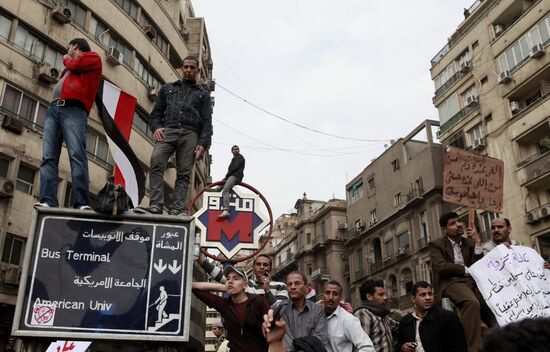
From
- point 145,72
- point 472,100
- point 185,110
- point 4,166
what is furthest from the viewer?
point 472,100

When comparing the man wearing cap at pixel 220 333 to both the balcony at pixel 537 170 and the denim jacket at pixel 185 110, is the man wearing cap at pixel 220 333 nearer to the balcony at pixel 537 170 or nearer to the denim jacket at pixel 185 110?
the denim jacket at pixel 185 110

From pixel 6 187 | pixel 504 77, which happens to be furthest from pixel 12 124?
pixel 504 77

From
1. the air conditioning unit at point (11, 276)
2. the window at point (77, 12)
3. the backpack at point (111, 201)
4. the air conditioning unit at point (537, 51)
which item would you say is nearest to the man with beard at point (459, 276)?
the backpack at point (111, 201)

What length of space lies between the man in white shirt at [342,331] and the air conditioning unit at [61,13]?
65.6ft

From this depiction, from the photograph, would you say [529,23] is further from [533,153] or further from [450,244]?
[450,244]

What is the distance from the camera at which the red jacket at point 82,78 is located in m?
4.66

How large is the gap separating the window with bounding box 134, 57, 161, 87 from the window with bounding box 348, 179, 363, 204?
2523 centimetres

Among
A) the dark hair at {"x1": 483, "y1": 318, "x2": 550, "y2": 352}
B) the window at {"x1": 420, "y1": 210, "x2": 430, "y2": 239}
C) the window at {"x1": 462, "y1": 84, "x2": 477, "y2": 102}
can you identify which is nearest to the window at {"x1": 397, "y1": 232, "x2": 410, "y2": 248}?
the window at {"x1": 420, "y1": 210, "x2": 430, "y2": 239}

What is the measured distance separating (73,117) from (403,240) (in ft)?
123

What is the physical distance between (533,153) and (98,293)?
93.5ft

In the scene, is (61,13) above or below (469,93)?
below

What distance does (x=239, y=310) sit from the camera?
4.52m

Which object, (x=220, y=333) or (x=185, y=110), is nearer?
(x=185, y=110)

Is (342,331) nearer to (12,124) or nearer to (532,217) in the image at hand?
(12,124)
